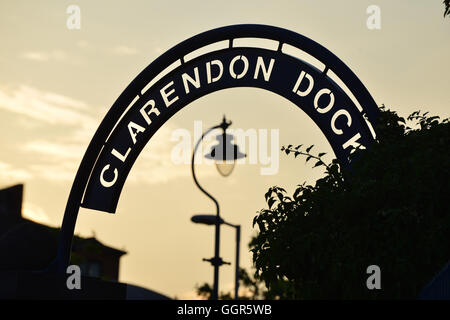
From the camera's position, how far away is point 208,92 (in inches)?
651

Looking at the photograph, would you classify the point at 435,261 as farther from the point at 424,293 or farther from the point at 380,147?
the point at 380,147

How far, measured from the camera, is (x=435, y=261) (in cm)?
1173

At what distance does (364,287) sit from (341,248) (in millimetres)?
704

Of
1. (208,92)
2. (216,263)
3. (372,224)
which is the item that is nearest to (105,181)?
(208,92)

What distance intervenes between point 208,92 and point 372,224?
5910mm

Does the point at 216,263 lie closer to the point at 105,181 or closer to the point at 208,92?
the point at 105,181

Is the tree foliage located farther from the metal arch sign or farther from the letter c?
the letter c

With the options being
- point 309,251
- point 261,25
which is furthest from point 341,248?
point 261,25

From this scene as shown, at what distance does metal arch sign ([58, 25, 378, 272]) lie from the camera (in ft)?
48.9

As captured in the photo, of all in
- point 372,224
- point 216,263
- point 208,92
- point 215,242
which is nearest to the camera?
point 372,224

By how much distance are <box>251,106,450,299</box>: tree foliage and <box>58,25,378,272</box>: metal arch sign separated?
164cm

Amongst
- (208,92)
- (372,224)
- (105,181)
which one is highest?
(208,92)

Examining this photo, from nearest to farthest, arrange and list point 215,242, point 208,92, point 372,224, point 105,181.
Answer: point 372,224 → point 208,92 → point 105,181 → point 215,242
